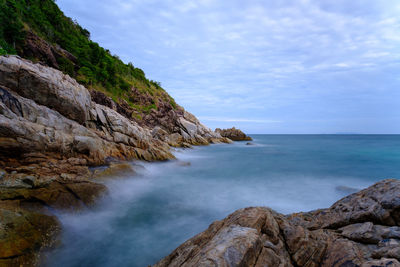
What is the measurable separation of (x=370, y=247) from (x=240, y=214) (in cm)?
254

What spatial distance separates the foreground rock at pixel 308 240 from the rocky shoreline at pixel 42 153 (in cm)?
537

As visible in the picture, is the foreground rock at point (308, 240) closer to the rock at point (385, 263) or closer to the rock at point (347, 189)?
the rock at point (385, 263)

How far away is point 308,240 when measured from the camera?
407cm

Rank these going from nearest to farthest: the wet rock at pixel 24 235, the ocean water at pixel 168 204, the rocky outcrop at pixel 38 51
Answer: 1. the wet rock at pixel 24 235
2. the ocean water at pixel 168 204
3. the rocky outcrop at pixel 38 51

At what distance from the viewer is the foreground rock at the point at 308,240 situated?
3182 millimetres

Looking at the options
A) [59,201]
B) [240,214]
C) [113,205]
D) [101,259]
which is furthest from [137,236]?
[240,214]

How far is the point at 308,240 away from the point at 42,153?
12224mm

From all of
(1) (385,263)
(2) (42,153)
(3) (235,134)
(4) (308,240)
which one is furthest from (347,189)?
(3) (235,134)

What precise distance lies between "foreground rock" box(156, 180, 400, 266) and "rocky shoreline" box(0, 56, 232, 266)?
211 inches

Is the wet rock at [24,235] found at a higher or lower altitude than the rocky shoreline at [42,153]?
lower

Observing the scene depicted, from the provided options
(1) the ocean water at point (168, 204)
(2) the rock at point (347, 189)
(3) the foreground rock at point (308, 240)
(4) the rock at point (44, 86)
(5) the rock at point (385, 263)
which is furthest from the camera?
(2) the rock at point (347, 189)

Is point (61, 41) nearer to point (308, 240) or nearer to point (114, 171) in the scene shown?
point (114, 171)

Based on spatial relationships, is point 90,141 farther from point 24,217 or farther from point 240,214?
point 240,214

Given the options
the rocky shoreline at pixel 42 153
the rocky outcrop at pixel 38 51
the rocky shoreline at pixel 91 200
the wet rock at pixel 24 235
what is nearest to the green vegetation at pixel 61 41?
the rocky outcrop at pixel 38 51
